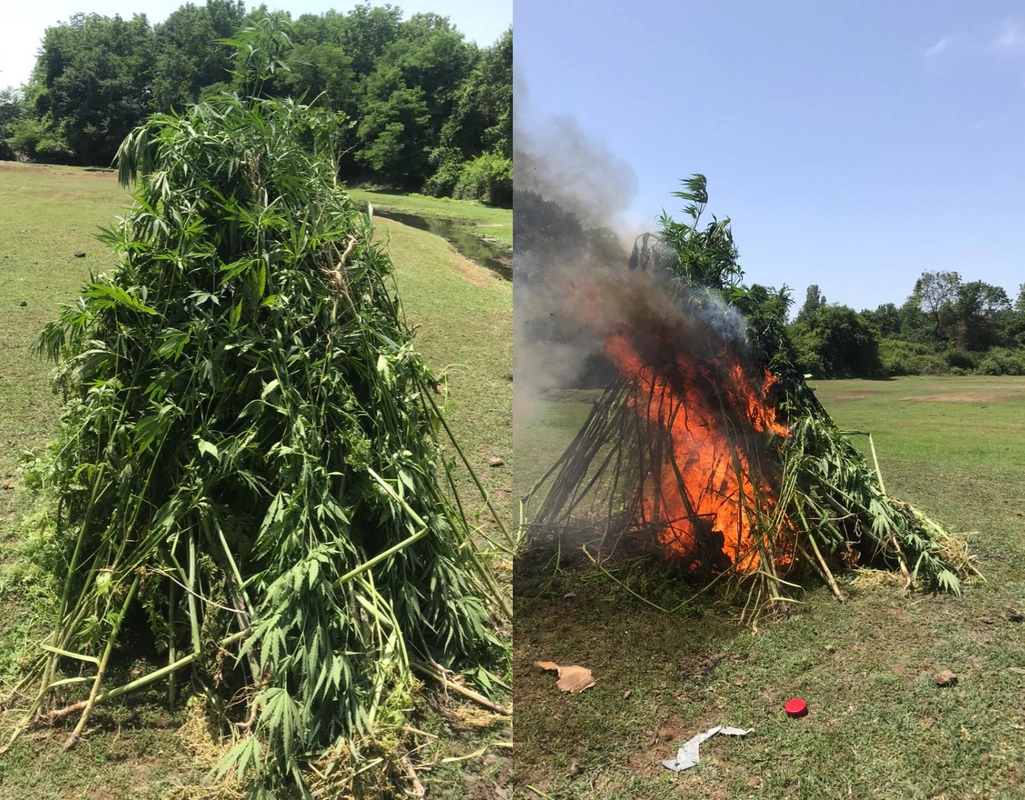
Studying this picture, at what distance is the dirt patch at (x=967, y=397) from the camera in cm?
1009

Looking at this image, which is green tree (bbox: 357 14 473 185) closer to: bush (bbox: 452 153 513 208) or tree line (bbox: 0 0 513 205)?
tree line (bbox: 0 0 513 205)

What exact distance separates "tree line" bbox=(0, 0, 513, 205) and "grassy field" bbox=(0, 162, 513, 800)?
809 centimetres

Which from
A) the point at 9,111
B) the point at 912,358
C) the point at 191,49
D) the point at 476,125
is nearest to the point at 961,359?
the point at 912,358

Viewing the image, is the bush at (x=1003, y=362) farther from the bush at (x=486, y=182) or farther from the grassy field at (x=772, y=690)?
the bush at (x=486, y=182)

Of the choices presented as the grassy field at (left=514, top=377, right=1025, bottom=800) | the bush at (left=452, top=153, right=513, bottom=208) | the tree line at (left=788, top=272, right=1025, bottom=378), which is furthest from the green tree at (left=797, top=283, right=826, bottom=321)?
the bush at (left=452, top=153, right=513, bottom=208)

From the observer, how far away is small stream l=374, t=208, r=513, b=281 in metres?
17.4

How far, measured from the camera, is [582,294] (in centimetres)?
331

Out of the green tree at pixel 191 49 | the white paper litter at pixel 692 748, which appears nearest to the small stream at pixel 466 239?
the green tree at pixel 191 49

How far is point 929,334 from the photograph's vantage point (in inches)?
435

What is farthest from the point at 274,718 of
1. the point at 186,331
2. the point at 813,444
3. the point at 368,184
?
the point at 368,184

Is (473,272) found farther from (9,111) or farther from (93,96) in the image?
(9,111)

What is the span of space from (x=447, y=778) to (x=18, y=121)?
40.8m

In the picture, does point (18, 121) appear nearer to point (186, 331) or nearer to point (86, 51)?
point (86, 51)

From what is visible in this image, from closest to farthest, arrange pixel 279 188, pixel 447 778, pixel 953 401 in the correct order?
1. pixel 447 778
2. pixel 279 188
3. pixel 953 401
